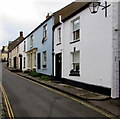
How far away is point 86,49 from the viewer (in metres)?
13.1

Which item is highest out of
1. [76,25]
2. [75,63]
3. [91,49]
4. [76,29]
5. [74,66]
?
[76,25]

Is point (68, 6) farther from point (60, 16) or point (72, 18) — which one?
point (72, 18)

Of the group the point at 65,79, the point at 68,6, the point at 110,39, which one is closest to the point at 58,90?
the point at 65,79

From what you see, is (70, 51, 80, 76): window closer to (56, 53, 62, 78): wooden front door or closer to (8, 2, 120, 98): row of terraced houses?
(8, 2, 120, 98): row of terraced houses

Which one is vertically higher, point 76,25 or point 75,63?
point 76,25

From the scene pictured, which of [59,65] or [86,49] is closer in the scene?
[86,49]

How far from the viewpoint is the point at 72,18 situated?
15477 mm

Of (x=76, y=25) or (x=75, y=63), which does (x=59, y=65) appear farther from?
(x=76, y=25)

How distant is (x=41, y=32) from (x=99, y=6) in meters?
13.8

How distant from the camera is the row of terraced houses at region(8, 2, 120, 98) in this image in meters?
10.4

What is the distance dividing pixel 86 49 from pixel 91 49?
0.73 m

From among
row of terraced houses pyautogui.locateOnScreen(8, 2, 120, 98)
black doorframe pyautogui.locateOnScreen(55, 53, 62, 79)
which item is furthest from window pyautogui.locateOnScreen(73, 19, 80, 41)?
black doorframe pyautogui.locateOnScreen(55, 53, 62, 79)

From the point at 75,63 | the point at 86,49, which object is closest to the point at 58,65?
the point at 75,63

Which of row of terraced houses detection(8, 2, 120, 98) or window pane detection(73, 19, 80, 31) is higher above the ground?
window pane detection(73, 19, 80, 31)
